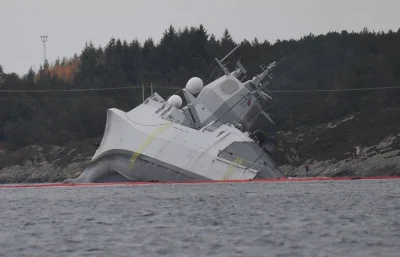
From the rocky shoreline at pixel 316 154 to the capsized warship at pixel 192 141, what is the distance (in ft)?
53.3

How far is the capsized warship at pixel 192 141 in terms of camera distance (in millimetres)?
70125

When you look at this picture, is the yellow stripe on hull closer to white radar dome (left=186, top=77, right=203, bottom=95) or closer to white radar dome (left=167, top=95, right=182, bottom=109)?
white radar dome (left=167, top=95, right=182, bottom=109)

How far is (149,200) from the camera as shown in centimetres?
5506

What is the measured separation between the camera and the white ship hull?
69875 mm

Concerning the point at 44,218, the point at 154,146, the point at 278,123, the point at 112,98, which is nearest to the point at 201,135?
the point at 154,146

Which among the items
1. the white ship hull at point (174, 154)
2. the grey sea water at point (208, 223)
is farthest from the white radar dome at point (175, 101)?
the grey sea water at point (208, 223)

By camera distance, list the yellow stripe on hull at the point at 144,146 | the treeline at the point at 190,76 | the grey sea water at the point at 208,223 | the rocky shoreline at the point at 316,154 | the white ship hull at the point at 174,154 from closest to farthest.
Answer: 1. the grey sea water at the point at 208,223
2. the white ship hull at the point at 174,154
3. the yellow stripe on hull at the point at 144,146
4. the rocky shoreline at the point at 316,154
5. the treeline at the point at 190,76

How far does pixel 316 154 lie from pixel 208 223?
71.1 m

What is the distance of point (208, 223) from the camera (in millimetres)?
40594

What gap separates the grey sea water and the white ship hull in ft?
23.4

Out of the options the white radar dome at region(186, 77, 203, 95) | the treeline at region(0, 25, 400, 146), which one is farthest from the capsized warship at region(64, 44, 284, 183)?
the treeline at region(0, 25, 400, 146)

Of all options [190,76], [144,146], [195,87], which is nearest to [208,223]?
[144,146]

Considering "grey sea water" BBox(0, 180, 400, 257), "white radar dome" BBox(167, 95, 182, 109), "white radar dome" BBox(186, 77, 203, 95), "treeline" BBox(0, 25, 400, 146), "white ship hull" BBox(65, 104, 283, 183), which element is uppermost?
"treeline" BBox(0, 25, 400, 146)

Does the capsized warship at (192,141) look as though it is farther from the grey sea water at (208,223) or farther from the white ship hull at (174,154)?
the grey sea water at (208,223)
